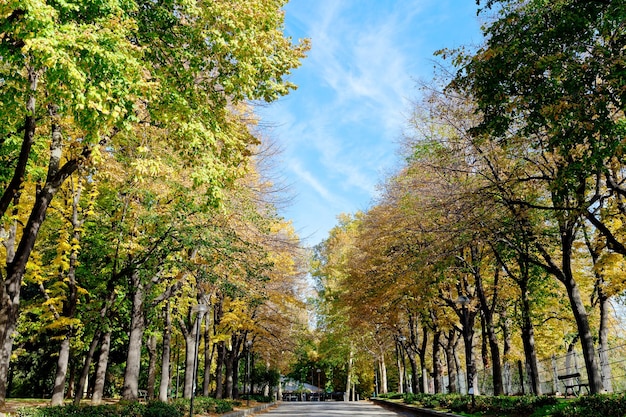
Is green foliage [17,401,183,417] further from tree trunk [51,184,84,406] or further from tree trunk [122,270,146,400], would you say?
tree trunk [122,270,146,400]

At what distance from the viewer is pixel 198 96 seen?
938 centimetres

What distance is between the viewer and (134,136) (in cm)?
1064

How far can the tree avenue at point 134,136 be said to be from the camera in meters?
6.62

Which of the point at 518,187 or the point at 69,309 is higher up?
the point at 518,187

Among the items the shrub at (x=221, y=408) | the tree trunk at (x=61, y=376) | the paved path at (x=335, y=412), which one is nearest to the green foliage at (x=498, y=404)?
the paved path at (x=335, y=412)

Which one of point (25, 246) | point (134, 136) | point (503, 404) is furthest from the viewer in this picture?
point (503, 404)

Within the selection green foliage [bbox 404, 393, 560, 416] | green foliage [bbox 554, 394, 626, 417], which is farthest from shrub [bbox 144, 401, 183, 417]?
green foliage [bbox 554, 394, 626, 417]

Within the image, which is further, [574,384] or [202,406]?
[574,384]

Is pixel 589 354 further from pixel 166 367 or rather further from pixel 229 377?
pixel 229 377

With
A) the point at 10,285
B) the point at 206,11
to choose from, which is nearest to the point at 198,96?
the point at 206,11

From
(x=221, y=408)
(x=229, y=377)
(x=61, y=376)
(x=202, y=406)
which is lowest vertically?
(x=221, y=408)

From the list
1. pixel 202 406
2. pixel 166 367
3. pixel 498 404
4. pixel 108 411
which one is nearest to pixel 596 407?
pixel 498 404

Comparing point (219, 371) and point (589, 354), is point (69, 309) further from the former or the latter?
point (219, 371)

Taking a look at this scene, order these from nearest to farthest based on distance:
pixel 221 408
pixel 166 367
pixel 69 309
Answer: pixel 69 309 → pixel 221 408 → pixel 166 367
